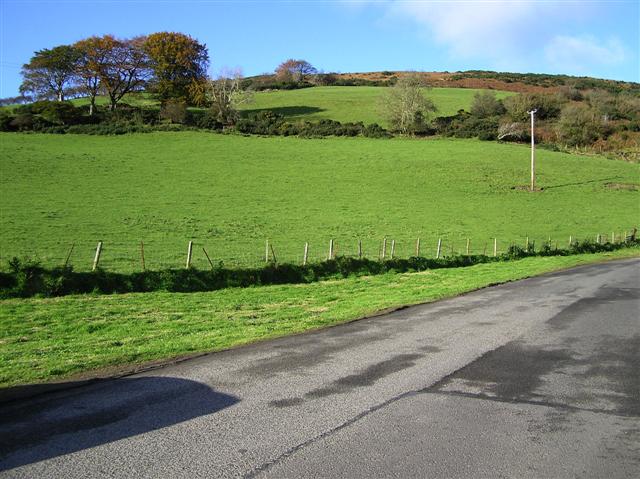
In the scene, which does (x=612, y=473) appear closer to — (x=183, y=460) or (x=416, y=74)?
(x=183, y=460)

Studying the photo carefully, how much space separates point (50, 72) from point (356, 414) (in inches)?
3616

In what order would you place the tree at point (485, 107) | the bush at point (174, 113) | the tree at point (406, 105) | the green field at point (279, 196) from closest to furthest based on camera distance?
the green field at point (279, 196) → the bush at point (174, 113) → the tree at point (406, 105) → the tree at point (485, 107)

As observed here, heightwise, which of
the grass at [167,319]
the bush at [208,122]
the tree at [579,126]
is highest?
the tree at [579,126]

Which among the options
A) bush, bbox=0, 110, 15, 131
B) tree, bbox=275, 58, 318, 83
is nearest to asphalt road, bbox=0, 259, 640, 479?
bush, bbox=0, 110, 15, 131

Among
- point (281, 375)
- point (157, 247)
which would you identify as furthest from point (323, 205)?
point (281, 375)

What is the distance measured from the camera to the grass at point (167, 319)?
930 cm

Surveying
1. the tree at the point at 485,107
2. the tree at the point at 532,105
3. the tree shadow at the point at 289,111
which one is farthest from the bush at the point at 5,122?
the tree at the point at 532,105

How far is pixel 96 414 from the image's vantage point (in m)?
6.39

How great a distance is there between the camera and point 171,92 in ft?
280

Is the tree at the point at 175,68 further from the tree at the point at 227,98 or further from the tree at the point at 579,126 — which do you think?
the tree at the point at 579,126

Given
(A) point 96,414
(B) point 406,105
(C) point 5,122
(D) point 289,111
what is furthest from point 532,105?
(A) point 96,414

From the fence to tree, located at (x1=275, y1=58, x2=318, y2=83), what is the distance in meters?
105

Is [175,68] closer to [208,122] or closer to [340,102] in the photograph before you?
[208,122]

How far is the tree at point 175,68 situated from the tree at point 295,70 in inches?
1869
